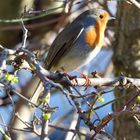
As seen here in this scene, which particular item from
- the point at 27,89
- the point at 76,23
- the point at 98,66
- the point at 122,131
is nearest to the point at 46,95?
the point at 122,131

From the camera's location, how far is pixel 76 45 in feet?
13.0

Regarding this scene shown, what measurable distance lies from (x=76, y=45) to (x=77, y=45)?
0.04 ft

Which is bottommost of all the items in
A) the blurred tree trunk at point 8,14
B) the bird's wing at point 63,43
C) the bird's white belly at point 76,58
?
the bird's white belly at point 76,58

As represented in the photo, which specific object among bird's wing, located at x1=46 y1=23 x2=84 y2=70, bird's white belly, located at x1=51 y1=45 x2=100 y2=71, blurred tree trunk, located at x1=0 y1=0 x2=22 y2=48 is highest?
blurred tree trunk, located at x1=0 y1=0 x2=22 y2=48

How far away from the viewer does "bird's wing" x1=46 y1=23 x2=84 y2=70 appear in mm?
3955

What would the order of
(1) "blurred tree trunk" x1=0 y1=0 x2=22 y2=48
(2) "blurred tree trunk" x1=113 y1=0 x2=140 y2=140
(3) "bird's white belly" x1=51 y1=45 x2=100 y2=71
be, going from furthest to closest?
(1) "blurred tree trunk" x1=0 y1=0 x2=22 y2=48
(2) "blurred tree trunk" x1=113 y1=0 x2=140 y2=140
(3) "bird's white belly" x1=51 y1=45 x2=100 y2=71

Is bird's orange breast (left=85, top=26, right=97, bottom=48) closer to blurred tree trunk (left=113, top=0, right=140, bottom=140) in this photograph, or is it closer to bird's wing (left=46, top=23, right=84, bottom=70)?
bird's wing (left=46, top=23, right=84, bottom=70)

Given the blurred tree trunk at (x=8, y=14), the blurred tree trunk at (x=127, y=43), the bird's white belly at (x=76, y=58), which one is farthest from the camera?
the blurred tree trunk at (x=8, y=14)

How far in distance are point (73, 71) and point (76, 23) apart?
41 cm

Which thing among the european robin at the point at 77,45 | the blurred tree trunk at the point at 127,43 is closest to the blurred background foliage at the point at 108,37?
the blurred tree trunk at the point at 127,43

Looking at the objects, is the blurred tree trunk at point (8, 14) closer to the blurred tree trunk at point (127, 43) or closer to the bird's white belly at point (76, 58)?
the bird's white belly at point (76, 58)

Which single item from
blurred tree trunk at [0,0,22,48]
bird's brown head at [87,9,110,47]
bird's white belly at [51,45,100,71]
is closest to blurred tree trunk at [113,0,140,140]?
bird's brown head at [87,9,110,47]

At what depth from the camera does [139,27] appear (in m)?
4.00

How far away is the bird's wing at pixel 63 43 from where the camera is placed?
Answer: 396 centimetres
